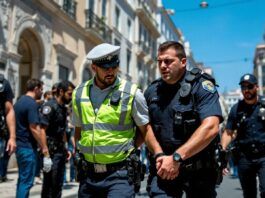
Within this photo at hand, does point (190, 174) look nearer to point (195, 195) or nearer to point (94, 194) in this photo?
point (195, 195)

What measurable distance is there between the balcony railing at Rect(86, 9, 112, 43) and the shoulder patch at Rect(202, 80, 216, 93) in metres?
15.9

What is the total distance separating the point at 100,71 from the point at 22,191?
2.58 meters

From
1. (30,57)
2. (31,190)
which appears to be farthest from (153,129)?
(30,57)

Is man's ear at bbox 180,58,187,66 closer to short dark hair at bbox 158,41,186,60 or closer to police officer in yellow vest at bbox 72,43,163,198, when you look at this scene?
short dark hair at bbox 158,41,186,60

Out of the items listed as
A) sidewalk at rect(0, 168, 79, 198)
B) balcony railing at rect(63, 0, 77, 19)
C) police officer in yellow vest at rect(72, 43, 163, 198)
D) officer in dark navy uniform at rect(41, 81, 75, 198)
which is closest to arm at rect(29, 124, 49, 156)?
officer in dark navy uniform at rect(41, 81, 75, 198)

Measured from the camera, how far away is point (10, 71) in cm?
1227

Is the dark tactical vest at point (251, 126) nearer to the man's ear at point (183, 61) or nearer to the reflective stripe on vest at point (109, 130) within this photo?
the man's ear at point (183, 61)

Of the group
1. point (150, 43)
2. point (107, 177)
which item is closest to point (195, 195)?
point (107, 177)

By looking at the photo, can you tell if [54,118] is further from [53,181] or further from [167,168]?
[167,168]

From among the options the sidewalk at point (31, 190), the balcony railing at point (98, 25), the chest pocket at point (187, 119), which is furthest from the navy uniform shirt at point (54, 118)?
the balcony railing at point (98, 25)

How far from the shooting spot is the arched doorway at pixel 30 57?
1440cm

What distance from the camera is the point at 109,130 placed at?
3293 millimetres

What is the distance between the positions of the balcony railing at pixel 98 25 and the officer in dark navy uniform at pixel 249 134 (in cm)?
1422

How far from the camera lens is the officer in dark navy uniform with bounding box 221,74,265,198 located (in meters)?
5.04
